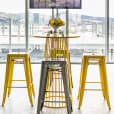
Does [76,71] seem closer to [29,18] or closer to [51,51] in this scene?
[29,18]

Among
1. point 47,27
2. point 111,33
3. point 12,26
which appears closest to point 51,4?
point 47,27

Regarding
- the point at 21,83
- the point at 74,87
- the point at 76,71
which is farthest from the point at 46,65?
the point at 76,71

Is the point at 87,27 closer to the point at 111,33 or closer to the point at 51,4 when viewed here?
the point at 111,33

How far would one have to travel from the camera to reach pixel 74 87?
5145 millimetres

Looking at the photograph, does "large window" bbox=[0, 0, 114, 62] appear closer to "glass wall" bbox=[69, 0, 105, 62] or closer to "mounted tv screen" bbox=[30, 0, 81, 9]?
"glass wall" bbox=[69, 0, 105, 62]

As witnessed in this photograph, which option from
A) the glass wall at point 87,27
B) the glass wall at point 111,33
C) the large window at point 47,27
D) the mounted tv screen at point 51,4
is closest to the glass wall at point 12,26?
the large window at point 47,27

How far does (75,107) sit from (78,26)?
12.8ft

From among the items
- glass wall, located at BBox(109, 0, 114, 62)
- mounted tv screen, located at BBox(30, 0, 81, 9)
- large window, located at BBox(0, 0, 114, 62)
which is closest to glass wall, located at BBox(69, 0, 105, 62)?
large window, located at BBox(0, 0, 114, 62)

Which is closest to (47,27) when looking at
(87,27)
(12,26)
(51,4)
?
(12,26)

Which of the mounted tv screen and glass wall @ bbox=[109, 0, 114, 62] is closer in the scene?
the mounted tv screen

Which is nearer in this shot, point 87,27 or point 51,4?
point 51,4

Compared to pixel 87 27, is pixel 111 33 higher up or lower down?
lower down

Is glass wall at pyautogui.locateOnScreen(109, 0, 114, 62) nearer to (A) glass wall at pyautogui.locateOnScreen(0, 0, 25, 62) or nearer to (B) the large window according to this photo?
(B) the large window

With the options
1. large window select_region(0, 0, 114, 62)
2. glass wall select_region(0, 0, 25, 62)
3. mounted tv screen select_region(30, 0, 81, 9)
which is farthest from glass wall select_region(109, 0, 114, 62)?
mounted tv screen select_region(30, 0, 81, 9)
